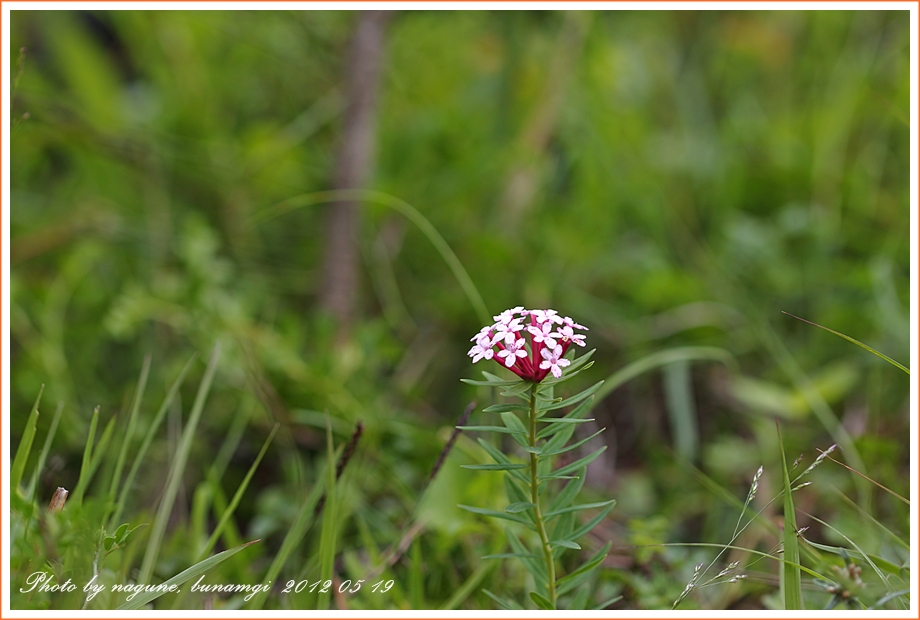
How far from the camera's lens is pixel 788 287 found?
1.28 m

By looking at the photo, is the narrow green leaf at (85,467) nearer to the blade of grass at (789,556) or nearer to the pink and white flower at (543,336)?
the pink and white flower at (543,336)

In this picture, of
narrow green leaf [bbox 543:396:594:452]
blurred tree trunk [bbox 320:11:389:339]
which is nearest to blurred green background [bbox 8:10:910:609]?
blurred tree trunk [bbox 320:11:389:339]

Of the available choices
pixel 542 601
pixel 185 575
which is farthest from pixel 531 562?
pixel 185 575

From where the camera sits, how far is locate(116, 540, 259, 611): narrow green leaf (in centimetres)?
54

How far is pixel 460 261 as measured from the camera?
4.30 feet

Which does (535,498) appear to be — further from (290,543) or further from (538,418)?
(290,543)

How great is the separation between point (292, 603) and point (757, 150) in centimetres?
132

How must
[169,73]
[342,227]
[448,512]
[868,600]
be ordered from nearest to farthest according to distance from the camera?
[868,600], [448,512], [342,227], [169,73]

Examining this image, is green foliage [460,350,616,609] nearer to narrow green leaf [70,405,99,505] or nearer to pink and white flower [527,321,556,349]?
pink and white flower [527,321,556,349]

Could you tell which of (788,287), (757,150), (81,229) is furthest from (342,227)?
(757,150)

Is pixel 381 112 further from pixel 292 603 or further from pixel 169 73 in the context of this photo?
pixel 292 603

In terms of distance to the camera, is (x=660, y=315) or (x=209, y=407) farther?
(x=660, y=315)

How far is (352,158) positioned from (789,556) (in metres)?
0.88

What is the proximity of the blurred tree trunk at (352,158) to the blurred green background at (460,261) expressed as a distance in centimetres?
2
